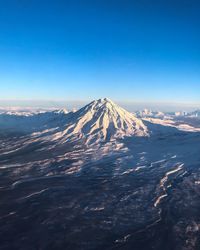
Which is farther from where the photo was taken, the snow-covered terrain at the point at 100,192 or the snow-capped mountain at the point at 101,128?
the snow-capped mountain at the point at 101,128

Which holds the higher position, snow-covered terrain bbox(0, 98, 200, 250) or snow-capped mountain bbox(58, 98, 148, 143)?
snow-capped mountain bbox(58, 98, 148, 143)

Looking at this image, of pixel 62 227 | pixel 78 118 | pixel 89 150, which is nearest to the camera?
pixel 62 227

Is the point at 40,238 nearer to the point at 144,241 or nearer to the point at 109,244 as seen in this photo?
the point at 109,244

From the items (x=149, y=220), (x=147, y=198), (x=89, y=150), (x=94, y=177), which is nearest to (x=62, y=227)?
(x=149, y=220)

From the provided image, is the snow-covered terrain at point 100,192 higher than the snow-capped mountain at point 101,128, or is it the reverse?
the snow-capped mountain at point 101,128

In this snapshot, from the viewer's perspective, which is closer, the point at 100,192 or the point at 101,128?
the point at 100,192

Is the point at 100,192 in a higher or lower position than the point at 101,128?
lower

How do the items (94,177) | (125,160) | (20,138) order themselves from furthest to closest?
1. (20,138)
2. (125,160)
3. (94,177)

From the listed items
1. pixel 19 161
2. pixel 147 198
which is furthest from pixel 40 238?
pixel 19 161

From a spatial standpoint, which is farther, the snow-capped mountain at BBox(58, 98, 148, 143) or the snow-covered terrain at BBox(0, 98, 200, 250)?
the snow-capped mountain at BBox(58, 98, 148, 143)

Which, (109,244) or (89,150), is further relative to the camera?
(89,150)
